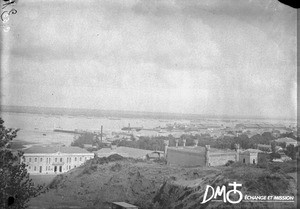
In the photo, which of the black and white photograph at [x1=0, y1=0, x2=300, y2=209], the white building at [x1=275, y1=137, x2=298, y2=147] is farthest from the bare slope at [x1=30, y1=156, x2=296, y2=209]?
the white building at [x1=275, y1=137, x2=298, y2=147]

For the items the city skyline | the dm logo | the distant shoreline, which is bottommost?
the dm logo

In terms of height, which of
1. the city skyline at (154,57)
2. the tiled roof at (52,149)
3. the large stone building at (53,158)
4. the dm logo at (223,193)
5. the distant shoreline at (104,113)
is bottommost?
the dm logo at (223,193)

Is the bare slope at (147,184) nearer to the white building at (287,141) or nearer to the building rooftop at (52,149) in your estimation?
the building rooftop at (52,149)

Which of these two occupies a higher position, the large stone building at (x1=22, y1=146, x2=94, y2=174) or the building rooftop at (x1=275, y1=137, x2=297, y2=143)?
the building rooftop at (x1=275, y1=137, x2=297, y2=143)

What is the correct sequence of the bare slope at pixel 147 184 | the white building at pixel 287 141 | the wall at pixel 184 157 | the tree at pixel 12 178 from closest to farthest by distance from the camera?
the tree at pixel 12 178, the bare slope at pixel 147 184, the wall at pixel 184 157, the white building at pixel 287 141

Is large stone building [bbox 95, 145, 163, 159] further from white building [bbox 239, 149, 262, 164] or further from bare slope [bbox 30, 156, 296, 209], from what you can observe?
white building [bbox 239, 149, 262, 164]

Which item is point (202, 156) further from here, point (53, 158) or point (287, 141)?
point (53, 158)

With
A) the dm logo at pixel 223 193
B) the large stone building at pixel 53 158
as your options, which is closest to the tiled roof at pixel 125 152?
the large stone building at pixel 53 158

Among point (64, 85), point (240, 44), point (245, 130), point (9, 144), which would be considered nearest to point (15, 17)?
point (64, 85)

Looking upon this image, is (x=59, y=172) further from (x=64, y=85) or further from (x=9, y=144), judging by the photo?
(x=64, y=85)
